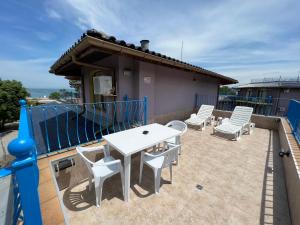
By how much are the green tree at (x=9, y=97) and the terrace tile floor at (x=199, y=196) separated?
1715cm

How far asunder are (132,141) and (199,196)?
5.32 feet

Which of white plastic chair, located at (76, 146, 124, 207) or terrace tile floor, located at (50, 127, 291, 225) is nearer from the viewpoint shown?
terrace tile floor, located at (50, 127, 291, 225)

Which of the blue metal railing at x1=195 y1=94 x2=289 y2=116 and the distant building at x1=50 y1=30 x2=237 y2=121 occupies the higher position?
the distant building at x1=50 y1=30 x2=237 y2=121

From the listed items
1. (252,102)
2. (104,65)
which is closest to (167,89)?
(104,65)

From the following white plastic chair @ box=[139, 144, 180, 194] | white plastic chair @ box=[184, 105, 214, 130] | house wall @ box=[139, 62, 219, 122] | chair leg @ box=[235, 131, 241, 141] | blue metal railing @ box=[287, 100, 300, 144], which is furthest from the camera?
white plastic chair @ box=[184, 105, 214, 130]

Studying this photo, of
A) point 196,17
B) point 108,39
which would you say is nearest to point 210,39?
point 196,17

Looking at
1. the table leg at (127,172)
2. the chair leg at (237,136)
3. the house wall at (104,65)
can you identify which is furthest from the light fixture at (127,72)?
the chair leg at (237,136)

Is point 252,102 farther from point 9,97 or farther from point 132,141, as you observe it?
point 9,97

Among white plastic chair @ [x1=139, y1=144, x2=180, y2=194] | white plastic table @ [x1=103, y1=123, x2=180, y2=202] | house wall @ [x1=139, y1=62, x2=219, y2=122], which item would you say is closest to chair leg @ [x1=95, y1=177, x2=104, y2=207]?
white plastic table @ [x1=103, y1=123, x2=180, y2=202]

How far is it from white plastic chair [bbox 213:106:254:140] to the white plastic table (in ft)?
9.72

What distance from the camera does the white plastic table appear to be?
2.29 m

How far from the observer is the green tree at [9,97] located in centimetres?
1328

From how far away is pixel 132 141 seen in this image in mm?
2689

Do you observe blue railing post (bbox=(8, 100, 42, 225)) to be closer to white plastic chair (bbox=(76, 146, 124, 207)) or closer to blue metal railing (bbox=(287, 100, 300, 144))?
white plastic chair (bbox=(76, 146, 124, 207))
